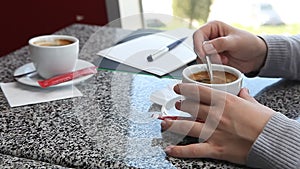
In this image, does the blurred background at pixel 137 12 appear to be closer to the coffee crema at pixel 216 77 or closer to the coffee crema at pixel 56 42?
the coffee crema at pixel 56 42

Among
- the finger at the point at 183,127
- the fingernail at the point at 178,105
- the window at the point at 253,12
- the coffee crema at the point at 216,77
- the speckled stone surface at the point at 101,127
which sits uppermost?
the coffee crema at the point at 216,77

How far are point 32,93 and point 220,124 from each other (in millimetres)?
504

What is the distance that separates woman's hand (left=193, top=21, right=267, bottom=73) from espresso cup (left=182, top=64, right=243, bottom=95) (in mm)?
103

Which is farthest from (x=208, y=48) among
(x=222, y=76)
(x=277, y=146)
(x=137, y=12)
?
(x=137, y=12)

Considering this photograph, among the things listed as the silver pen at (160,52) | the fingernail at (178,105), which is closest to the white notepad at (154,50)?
the silver pen at (160,52)

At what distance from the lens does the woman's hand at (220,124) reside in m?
0.75

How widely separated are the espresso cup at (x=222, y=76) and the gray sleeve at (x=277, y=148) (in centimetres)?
13

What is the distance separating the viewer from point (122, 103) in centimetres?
99

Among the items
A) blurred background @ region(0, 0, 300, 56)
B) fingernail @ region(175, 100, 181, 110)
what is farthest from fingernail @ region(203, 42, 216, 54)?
blurred background @ region(0, 0, 300, 56)

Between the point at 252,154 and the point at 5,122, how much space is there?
0.52m

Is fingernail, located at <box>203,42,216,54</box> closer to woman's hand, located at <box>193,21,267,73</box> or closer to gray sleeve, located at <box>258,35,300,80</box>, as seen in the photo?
woman's hand, located at <box>193,21,267,73</box>

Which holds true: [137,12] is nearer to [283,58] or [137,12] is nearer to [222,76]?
[283,58]

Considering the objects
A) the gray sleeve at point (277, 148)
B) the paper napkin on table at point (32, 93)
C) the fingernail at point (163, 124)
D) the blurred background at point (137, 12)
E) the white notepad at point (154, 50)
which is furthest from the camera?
the blurred background at point (137, 12)

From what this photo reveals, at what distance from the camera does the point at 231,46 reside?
1068mm
